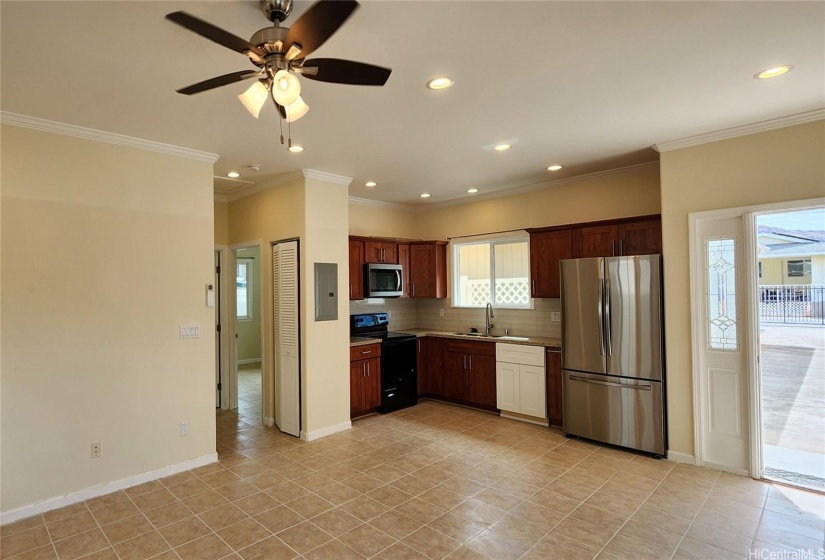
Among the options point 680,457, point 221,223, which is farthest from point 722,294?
point 221,223

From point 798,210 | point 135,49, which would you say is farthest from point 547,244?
point 135,49

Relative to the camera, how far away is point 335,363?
16.2 ft

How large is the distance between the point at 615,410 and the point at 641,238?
1760 millimetres

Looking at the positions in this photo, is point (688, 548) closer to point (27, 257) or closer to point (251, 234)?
point (27, 257)

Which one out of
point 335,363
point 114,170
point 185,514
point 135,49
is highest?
point 135,49

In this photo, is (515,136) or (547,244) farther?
(547,244)

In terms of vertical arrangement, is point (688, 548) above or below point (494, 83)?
below

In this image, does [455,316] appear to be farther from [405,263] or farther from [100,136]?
[100,136]

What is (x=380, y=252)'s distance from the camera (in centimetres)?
603

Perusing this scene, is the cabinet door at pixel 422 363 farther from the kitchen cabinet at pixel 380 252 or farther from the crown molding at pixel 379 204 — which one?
the crown molding at pixel 379 204

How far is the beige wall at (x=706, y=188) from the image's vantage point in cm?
332

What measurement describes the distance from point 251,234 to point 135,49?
11.0ft

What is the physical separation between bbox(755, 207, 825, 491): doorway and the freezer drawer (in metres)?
0.79

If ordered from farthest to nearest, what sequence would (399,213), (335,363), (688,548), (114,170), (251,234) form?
1. (399,213)
2. (251,234)
3. (335,363)
4. (114,170)
5. (688,548)
